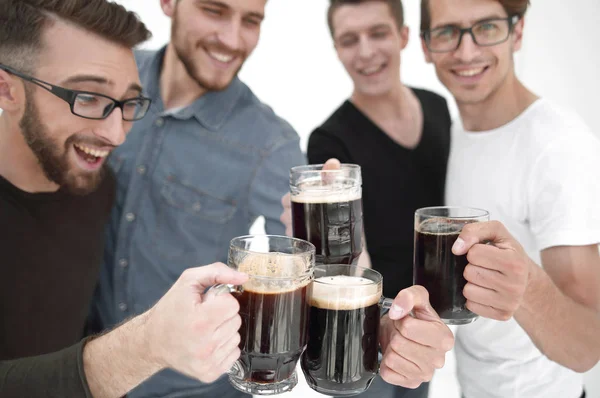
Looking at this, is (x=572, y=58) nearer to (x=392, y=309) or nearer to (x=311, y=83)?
(x=311, y=83)

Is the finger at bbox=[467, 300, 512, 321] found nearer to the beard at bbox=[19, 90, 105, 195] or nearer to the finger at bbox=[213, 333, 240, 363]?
the finger at bbox=[213, 333, 240, 363]

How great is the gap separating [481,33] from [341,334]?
3.90 ft

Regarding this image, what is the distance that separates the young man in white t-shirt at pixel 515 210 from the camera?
125 cm

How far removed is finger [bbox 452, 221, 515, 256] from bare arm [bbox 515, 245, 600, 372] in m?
0.31

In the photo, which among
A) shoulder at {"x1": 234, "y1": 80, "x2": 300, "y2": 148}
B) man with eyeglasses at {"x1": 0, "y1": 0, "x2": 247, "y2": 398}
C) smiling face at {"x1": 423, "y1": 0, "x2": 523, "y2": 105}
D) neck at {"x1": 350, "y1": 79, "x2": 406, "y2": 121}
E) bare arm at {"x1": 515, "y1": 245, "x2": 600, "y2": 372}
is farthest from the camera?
neck at {"x1": 350, "y1": 79, "x2": 406, "y2": 121}

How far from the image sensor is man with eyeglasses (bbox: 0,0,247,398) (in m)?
1.18

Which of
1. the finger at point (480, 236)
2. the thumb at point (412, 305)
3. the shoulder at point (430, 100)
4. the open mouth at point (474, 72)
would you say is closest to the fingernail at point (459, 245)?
the finger at point (480, 236)

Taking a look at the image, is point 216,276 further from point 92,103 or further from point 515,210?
point 515,210

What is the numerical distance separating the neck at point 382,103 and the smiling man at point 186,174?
505 millimetres

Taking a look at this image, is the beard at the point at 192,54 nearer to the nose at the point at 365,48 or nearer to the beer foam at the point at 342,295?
the nose at the point at 365,48

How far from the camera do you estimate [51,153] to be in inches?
56.9

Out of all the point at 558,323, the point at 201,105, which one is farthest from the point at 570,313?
the point at 201,105

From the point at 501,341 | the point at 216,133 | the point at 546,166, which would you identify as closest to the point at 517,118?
the point at 546,166

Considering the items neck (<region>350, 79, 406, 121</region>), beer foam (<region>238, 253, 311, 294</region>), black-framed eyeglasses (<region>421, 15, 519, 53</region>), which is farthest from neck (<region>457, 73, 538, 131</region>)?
beer foam (<region>238, 253, 311, 294</region>)
